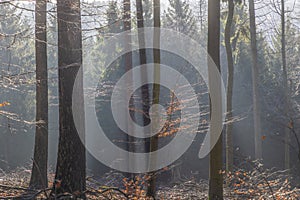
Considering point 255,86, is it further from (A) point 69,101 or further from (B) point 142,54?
(A) point 69,101

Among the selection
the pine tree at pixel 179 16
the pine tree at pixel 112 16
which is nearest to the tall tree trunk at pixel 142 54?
the pine tree at pixel 112 16

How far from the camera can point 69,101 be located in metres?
6.47

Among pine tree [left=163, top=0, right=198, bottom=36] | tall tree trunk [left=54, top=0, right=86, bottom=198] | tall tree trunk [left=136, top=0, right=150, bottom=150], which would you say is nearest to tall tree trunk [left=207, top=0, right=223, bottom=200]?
tall tree trunk [left=54, top=0, right=86, bottom=198]

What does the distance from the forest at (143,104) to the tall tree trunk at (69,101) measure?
16mm

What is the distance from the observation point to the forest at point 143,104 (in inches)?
257

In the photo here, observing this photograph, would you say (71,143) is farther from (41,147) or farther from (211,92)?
(41,147)

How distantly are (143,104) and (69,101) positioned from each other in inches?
240

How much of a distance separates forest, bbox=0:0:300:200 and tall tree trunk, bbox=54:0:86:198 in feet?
0.05

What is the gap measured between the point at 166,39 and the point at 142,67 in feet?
51.8

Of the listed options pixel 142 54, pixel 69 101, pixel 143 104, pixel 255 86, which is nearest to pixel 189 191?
pixel 143 104

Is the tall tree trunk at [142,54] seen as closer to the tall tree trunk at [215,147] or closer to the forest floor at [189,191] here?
the forest floor at [189,191]

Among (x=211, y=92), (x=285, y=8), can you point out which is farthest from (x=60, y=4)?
(x=285, y=8)

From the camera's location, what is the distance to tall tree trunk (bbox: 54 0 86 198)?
6277 millimetres

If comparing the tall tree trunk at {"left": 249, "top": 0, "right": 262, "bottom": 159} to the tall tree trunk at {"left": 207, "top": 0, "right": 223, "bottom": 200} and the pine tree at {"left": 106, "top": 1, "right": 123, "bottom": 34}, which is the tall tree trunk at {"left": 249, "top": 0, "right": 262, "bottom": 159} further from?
the tall tree trunk at {"left": 207, "top": 0, "right": 223, "bottom": 200}
